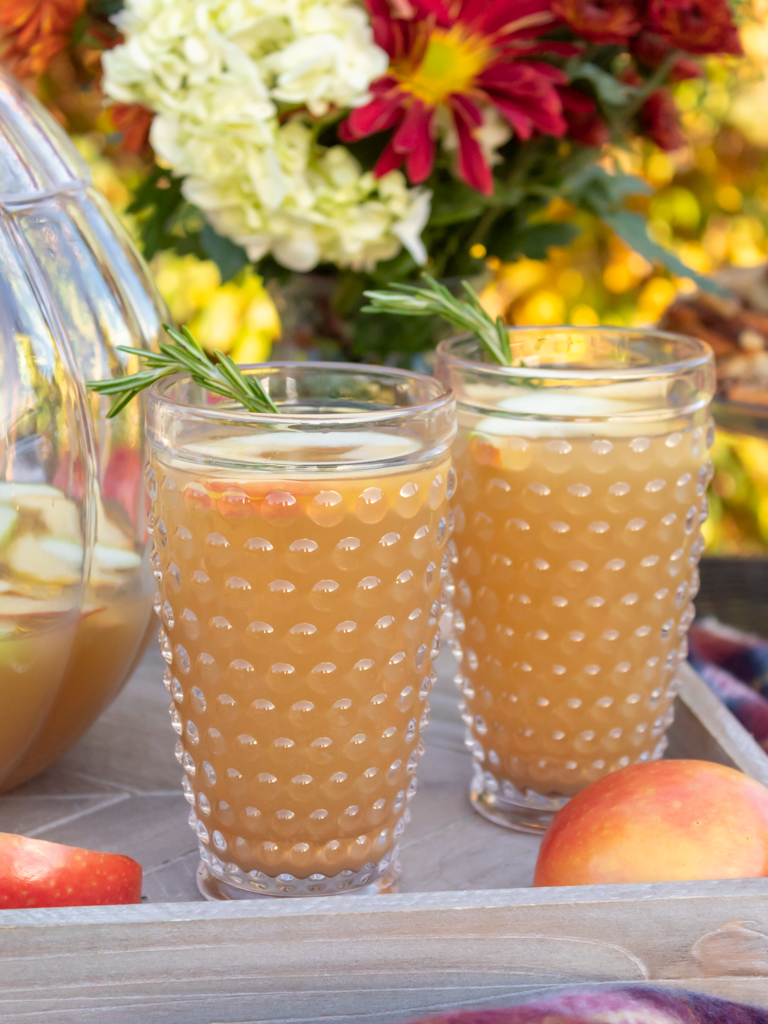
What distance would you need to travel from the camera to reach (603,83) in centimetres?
69

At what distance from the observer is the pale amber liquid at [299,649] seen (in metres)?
0.41

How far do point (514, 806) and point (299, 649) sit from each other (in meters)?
0.19

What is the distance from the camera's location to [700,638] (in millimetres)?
865

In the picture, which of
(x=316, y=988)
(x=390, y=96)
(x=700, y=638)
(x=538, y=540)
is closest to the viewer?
(x=316, y=988)

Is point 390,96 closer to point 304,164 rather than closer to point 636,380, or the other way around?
point 304,164

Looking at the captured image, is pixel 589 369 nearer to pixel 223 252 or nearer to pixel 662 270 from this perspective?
pixel 223 252

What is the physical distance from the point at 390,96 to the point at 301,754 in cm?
39

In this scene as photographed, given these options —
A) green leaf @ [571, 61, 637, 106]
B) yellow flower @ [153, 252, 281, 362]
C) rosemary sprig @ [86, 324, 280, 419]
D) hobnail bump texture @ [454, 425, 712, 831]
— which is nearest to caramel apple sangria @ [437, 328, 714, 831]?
hobnail bump texture @ [454, 425, 712, 831]

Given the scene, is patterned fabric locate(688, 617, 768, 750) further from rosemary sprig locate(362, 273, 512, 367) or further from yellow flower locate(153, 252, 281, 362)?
yellow flower locate(153, 252, 281, 362)

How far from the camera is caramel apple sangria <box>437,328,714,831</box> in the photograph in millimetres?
488

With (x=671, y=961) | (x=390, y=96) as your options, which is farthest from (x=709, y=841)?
(x=390, y=96)

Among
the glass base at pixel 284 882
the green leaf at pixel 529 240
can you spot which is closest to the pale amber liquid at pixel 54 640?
the glass base at pixel 284 882

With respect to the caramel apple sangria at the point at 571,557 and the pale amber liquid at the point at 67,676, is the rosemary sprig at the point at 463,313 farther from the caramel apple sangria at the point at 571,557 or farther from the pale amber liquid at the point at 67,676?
the pale amber liquid at the point at 67,676

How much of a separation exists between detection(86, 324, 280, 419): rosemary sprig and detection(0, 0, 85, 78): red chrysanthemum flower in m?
0.37
